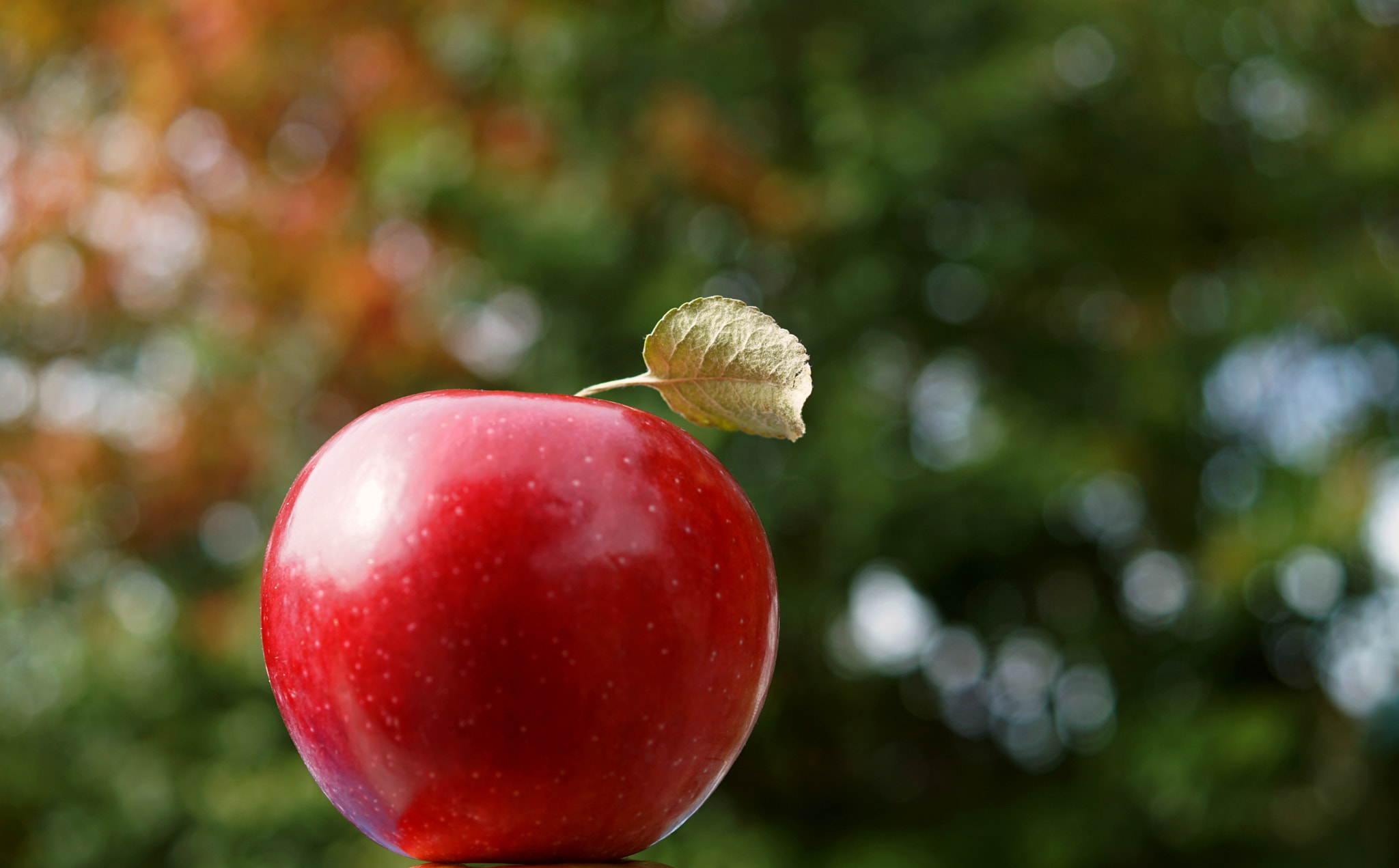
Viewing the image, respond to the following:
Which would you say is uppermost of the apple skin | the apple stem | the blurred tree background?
the apple stem

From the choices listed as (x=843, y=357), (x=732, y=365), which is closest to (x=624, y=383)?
(x=732, y=365)

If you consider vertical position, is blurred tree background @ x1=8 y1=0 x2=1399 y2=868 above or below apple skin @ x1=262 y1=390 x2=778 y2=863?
below

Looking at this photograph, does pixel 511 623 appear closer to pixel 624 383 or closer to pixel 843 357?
pixel 624 383

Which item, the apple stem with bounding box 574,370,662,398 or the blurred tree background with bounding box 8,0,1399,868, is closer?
the apple stem with bounding box 574,370,662,398

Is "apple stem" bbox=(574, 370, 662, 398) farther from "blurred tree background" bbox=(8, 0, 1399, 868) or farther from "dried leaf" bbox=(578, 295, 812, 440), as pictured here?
"blurred tree background" bbox=(8, 0, 1399, 868)

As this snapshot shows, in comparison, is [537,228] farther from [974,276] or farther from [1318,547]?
[1318,547]

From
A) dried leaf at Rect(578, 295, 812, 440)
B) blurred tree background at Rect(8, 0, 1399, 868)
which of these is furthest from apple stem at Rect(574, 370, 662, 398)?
blurred tree background at Rect(8, 0, 1399, 868)

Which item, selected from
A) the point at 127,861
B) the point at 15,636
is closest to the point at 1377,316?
the point at 127,861
